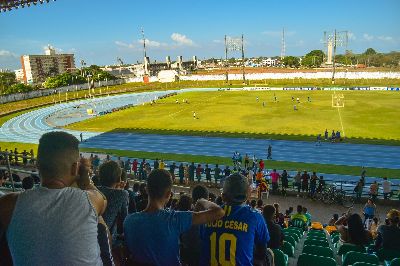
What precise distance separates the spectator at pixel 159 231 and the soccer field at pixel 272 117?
94.7ft

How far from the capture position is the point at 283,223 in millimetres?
10188

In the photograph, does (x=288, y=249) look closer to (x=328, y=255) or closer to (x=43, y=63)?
(x=328, y=255)

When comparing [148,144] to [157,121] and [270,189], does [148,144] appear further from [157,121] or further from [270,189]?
[270,189]

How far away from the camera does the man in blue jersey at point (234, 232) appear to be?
331 centimetres

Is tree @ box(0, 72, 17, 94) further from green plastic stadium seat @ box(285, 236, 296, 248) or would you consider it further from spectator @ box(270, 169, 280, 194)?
green plastic stadium seat @ box(285, 236, 296, 248)

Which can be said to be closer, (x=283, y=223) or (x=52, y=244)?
(x=52, y=244)

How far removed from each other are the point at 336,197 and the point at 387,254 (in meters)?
10.2

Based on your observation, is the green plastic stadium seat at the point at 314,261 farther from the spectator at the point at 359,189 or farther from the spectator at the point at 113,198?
the spectator at the point at 359,189

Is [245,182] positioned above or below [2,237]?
above

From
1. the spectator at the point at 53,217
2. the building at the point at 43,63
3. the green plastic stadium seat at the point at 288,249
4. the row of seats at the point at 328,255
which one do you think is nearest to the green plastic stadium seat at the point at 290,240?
the row of seats at the point at 328,255

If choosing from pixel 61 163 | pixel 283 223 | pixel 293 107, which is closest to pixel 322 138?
pixel 293 107

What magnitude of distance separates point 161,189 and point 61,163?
107cm

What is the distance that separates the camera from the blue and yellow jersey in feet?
10.8

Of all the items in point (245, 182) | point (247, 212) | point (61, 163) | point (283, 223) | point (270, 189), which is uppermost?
point (61, 163)
